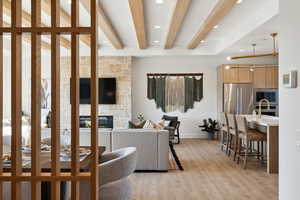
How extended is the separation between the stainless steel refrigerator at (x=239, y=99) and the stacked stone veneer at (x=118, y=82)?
114 inches

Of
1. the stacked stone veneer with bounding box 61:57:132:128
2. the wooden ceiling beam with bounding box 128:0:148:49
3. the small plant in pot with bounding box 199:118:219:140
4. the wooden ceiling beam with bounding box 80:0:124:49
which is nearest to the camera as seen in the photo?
the wooden ceiling beam with bounding box 128:0:148:49

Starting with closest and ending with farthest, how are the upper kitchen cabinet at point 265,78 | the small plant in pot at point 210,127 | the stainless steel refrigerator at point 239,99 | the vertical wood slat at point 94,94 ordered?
the vertical wood slat at point 94,94
the stainless steel refrigerator at point 239,99
the upper kitchen cabinet at point 265,78
the small plant in pot at point 210,127

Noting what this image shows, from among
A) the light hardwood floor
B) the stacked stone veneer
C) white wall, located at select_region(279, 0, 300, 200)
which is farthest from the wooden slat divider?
the stacked stone veneer

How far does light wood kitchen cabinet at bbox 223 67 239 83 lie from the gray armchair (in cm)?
616

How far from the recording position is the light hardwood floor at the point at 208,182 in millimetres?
3953

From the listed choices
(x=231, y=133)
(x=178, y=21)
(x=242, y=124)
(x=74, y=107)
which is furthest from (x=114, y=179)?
(x=231, y=133)

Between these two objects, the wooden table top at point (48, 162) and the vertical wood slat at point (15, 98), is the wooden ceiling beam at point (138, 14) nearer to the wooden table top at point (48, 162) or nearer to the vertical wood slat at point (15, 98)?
the wooden table top at point (48, 162)

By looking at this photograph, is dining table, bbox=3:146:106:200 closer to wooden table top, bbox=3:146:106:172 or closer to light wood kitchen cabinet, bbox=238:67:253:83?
wooden table top, bbox=3:146:106:172

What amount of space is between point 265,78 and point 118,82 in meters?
4.35

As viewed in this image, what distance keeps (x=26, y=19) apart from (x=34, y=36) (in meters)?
3.94

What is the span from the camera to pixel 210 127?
9.30m

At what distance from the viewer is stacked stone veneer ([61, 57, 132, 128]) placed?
901 cm

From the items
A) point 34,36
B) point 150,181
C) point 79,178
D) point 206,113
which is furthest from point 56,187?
point 206,113

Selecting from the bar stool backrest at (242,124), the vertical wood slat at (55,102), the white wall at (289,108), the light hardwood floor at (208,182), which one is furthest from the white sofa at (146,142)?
the vertical wood slat at (55,102)
